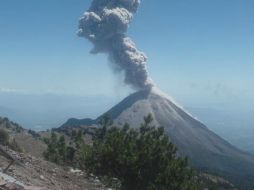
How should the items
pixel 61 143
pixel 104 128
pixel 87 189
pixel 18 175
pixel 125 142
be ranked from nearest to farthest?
pixel 18 175, pixel 87 189, pixel 125 142, pixel 104 128, pixel 61 143

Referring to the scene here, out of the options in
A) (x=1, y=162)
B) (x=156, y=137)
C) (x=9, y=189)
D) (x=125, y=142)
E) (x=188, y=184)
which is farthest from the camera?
(x=156, y=137)

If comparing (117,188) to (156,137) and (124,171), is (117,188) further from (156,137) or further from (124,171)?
(156,137)

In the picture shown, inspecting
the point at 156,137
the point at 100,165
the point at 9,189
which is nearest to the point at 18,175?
the point at 9,189

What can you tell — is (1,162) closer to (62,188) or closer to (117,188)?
(62,188)

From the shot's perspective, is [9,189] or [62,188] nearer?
[9,189]

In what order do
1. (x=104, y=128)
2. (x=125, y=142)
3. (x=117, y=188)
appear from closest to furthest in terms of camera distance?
(x=117, y=188) → (x=125, y=142) → (x=104, y=128)

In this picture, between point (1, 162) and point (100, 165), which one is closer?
point (1, 162)

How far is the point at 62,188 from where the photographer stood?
24500mm

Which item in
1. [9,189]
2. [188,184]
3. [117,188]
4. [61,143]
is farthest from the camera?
[61,143]

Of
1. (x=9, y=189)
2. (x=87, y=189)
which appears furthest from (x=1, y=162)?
(x=9, y=189)

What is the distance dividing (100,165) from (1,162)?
59.7ft

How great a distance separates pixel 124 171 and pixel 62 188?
1643 centimetres

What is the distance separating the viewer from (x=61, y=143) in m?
92.1

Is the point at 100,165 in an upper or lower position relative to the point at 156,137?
lower
